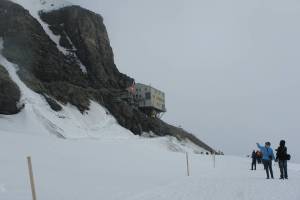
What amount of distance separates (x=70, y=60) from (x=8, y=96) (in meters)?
33.6

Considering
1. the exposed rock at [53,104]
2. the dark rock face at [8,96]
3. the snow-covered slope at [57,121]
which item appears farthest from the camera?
the exposed rock at [53,104]

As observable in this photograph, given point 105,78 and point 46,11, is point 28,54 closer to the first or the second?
point 105,78

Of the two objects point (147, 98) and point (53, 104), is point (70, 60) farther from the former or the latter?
point (53, 104)

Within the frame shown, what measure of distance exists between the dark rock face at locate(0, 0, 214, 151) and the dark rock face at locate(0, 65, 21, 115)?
858mm

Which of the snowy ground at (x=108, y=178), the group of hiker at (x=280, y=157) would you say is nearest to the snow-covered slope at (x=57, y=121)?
the snowy ground at (x=108, y=178)

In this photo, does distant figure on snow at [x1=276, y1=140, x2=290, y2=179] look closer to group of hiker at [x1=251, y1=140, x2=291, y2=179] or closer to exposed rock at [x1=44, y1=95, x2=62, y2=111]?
group of hiker at [x1=251, y1=140, x2=291, y2=179]

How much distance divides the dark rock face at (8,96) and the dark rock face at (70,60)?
858 millimetres

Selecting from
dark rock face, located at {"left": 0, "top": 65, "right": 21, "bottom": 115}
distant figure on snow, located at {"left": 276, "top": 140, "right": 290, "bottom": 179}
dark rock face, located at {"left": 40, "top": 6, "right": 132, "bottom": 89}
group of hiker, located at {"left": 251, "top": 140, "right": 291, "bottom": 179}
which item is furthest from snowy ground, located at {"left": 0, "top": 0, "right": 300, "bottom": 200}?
dark rock face, located at {"left": 40, "top": 6, "right": 132, "bottom": 89}

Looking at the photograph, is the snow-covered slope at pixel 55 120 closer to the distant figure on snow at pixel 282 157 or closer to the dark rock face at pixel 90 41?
the dark rock face at pixel 90 41

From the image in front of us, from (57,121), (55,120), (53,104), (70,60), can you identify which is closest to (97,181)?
(55,120)

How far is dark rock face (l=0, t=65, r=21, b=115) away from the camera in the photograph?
46344mm

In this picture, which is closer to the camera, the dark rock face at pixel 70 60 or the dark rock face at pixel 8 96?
the dark rock face at pixel 8 96

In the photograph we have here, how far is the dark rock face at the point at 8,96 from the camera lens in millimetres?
46344

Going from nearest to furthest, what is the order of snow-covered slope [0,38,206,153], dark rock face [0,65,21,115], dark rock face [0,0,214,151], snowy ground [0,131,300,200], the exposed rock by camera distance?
snowy ground [0,131,300,200] → snow-covered slope [0,38,206,153] → dark rock face [0,65,21,115] → the exposed rock → dark rock face [0,0,214,151]
